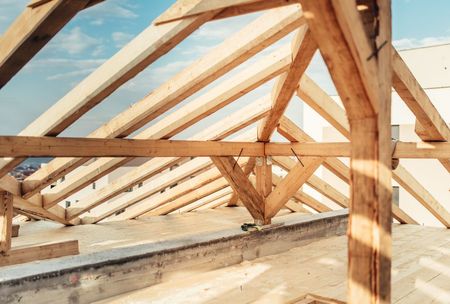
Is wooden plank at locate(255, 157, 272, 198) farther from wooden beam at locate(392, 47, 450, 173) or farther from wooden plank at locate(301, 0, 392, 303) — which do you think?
wooden plank at locate(301, 0, 392, 303)

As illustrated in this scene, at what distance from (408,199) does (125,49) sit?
14.7m

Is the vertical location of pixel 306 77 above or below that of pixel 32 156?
above

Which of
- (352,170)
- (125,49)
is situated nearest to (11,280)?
(125,49)

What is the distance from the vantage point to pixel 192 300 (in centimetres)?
409

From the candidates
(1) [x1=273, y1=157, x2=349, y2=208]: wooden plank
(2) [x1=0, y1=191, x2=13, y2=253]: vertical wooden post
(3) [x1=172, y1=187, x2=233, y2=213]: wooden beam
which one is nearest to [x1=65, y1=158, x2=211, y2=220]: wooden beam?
(1) [x1=273, y1=157, x2=349, y2=208]: wooden plank

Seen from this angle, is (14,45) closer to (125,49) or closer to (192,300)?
(125,49)

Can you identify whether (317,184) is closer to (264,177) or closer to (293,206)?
(293,206)

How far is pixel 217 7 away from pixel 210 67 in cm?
102

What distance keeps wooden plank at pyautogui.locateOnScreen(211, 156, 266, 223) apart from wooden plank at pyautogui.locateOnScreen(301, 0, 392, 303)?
318 cm

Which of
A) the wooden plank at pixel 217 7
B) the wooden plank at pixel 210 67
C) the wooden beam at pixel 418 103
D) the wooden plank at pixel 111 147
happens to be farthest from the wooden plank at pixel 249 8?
the wooden plank at pixel 111 147

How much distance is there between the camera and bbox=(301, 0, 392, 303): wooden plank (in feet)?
7.57

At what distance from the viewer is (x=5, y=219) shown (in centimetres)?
529

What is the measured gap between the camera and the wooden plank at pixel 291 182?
18.8ft

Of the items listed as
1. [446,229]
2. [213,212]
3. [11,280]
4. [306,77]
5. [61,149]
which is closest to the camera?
[11,280]
